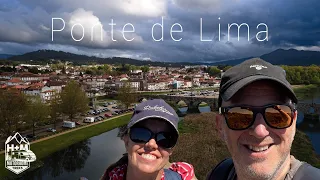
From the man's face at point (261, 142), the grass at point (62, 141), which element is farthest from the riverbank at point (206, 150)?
the man's face at point (261, 142)

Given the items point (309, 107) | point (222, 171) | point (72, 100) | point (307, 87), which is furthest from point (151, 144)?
point (307, 87)

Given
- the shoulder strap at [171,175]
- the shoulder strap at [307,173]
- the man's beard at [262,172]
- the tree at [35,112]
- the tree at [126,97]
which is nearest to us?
the shoulder strap at [307,173]

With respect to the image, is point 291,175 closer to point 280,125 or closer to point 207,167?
point 280,125

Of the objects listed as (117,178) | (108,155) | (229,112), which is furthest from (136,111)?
(108,155)

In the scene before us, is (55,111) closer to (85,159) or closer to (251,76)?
(85,159)

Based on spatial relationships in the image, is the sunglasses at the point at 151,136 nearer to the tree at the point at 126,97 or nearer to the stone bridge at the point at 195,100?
the stone bridge at the point at 195,100

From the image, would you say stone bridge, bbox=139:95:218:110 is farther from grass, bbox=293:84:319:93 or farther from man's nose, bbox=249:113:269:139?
man's nose, bbox=249:113:269:139

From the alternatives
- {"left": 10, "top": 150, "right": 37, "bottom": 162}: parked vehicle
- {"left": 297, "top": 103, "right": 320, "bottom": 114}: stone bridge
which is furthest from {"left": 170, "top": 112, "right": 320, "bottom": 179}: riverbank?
{"left": 297, "top": 103, "right": 320, "bottom": 114}: stone bridge
